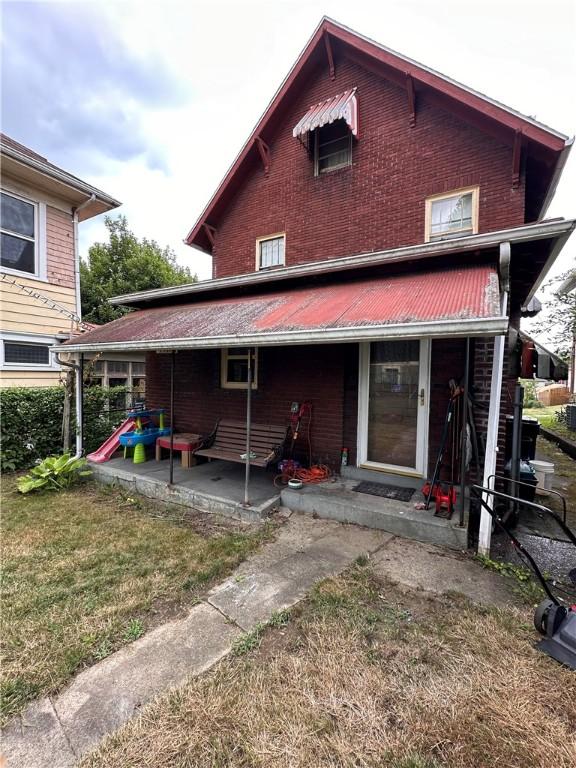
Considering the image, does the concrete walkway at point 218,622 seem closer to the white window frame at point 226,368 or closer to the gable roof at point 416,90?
the white window frame at point 226,368

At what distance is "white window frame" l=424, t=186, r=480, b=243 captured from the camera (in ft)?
20.2

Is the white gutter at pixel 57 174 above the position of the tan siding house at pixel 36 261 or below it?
above

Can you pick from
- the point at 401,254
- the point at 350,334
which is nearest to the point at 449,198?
the point at 401,254

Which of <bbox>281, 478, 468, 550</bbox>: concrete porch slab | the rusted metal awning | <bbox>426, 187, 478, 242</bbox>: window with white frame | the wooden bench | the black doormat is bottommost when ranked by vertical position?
<bbox>281, 478, 468, 550</bbox>: concrete porch slab

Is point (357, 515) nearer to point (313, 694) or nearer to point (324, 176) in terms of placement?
point (313, 694)

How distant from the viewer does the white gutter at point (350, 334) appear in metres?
3.13

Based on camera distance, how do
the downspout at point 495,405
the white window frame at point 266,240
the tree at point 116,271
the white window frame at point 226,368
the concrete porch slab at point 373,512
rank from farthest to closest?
1. the tree at point 116,271
2. the white window frame at point 266,240
3. the white window frame at point 226,368
4. the concrete porch slab at point 373,512
5. the downspout at point 495,405

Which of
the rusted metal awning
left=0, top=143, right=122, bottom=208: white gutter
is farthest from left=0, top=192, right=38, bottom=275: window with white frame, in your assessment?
the rusted metal awning

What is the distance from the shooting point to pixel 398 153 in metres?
7.00

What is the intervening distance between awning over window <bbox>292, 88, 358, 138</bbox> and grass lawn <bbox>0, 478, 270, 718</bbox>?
7784 mm

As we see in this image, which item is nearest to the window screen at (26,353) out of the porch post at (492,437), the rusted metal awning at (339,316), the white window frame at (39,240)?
the white window frame at (39,240)

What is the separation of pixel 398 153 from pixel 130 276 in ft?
63.1

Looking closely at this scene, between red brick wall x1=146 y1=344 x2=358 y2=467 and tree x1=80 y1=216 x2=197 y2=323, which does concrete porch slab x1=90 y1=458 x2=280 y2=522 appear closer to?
red brick wall x1=146 y1=344 x2=358 y2=467

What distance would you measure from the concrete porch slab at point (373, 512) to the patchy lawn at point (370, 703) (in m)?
1.25
